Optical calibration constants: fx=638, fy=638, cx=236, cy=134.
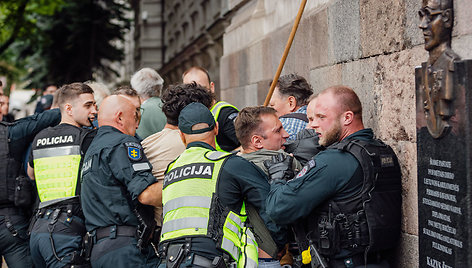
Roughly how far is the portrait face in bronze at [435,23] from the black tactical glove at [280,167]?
1.05 meters

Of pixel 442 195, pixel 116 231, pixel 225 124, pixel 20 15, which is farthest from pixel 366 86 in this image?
pixel 20 15

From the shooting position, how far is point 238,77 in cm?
957

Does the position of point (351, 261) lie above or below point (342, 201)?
below

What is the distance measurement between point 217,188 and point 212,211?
0.14 meters

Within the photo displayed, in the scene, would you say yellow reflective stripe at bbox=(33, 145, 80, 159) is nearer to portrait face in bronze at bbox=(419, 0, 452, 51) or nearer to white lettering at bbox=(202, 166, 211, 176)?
white lettering at bbox=(202, 166, 211, 176)

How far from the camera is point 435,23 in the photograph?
3.41 metres

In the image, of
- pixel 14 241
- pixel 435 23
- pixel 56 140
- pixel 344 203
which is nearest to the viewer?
pixel 435 23

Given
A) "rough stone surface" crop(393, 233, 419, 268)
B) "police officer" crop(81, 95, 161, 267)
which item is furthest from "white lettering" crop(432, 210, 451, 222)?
"police officer" crop(81, 95, 161, 267)

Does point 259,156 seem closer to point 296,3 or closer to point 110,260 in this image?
point 110,260

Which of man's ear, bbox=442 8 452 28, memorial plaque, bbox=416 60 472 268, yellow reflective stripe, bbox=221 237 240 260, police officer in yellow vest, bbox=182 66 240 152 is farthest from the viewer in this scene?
police officer in yellow vest, bbox=182 66 240 152

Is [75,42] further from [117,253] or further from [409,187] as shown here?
[409,187]

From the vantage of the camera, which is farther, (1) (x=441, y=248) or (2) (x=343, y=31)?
(2) (x=343, y=31)

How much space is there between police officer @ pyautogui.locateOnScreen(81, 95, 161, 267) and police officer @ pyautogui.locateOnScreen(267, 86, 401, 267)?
1177 mm

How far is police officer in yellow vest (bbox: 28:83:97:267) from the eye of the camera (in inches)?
199
